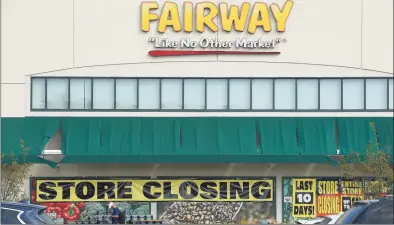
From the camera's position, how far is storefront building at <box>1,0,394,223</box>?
1281 inches

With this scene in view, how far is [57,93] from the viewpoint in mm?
33062

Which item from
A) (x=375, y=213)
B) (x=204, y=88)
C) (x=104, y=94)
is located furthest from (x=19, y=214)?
(x=204, y=88)

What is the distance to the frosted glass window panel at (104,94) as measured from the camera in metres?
33.0

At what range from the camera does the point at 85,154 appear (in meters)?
31.6

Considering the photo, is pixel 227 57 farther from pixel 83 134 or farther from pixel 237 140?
pixel 83 134

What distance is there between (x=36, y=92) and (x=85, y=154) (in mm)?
3438

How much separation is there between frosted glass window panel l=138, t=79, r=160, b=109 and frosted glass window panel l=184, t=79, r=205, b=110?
3.65ft

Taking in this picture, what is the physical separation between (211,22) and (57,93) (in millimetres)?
6525

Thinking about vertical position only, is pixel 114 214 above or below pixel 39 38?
below

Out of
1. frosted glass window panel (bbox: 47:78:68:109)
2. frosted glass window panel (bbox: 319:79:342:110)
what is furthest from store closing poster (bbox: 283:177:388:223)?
frosted glass window panel (bbox: 47:78:68:109)

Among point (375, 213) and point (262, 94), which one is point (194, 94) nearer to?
point (262, 94)

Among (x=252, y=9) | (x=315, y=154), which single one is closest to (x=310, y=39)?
(x=252, y=9)

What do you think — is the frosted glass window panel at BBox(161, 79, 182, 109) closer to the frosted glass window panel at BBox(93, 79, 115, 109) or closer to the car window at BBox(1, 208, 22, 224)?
the frosted glass window panel at BBox(93, 79, 115, 109)

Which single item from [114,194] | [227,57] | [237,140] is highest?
[227,57]
